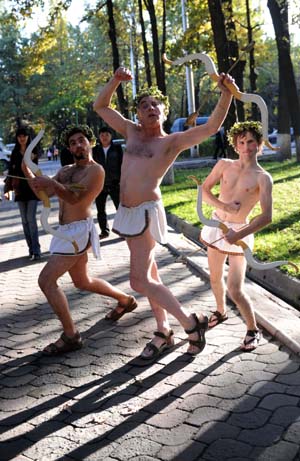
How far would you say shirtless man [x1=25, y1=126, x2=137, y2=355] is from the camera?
5070 millimetres

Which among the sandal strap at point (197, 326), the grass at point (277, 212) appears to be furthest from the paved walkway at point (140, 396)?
the grass at point (277, 212)

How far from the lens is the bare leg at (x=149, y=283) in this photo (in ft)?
15.8

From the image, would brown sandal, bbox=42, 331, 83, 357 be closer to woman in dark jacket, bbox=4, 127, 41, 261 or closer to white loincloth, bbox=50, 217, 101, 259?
white loincloth, bbox=50, 217, 101, 259

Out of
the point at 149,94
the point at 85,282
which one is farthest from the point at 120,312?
the point at 149,94

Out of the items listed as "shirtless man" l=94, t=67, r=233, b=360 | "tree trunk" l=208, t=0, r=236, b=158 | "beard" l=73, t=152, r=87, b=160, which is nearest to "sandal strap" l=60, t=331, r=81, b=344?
"shirtless man" l=94, t=67, r=233, b=360

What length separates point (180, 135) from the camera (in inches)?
189

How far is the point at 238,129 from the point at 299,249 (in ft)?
11.1

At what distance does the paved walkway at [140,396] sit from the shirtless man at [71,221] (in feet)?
0.91

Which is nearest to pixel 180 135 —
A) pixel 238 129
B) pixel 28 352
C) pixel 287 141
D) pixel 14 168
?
pixel 238 129

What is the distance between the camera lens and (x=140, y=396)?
4.18 metres

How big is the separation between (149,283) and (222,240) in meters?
0.75

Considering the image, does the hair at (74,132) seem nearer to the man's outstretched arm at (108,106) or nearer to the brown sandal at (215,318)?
the man's outstretched arm at (108,106)

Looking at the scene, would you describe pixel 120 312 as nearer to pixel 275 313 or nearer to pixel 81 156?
pixel 275 313

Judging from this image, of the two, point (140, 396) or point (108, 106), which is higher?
point (108, 106)
